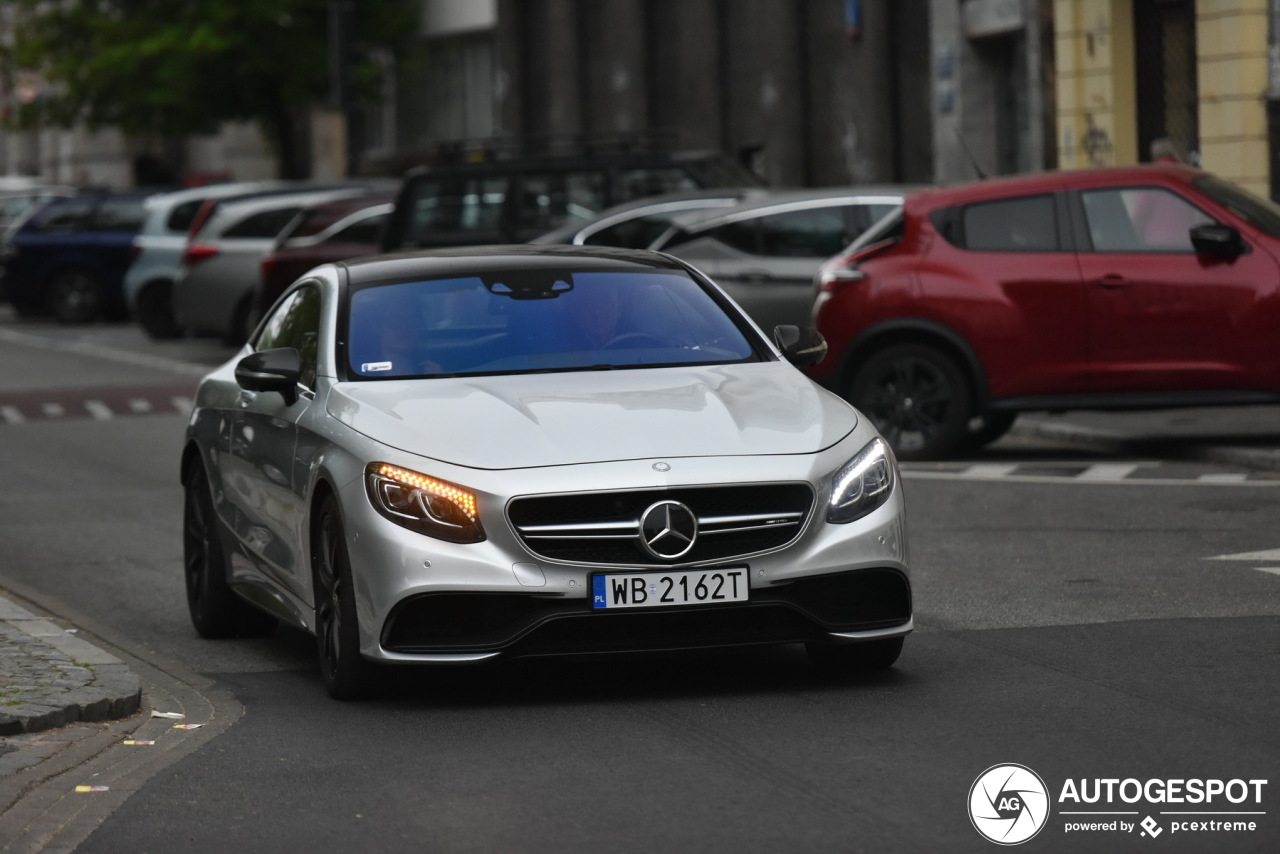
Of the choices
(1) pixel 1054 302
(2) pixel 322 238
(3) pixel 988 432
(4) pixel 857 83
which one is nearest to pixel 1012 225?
(1) pixel 1054 302

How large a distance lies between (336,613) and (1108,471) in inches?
290

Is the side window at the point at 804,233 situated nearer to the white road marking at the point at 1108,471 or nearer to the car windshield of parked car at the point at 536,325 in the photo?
the white road marking at the point at 1108,471

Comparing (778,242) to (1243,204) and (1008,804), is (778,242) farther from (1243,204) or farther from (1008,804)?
(1008,804)

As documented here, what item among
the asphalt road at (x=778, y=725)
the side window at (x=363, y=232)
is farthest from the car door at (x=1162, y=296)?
the side window at (x=363, y=232)

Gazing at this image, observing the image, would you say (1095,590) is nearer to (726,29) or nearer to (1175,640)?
(1175,640)

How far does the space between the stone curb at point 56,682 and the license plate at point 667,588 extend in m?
1.64

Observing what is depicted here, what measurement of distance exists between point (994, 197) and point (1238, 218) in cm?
143

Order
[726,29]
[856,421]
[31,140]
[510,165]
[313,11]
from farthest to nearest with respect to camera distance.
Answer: [31,140] < [313,11] < [726,29] < [510,165] < [856,421]

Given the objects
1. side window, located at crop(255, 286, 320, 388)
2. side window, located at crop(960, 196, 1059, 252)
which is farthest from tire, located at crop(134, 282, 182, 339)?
side window, located at crop(255, 286, 320, 388)

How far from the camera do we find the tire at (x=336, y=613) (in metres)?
7.63

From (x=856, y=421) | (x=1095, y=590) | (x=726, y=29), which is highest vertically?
(x=726, y=29)

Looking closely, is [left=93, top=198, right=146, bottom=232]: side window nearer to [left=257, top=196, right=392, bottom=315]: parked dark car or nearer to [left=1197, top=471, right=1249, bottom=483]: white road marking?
[left=257, top=196, right=392, bottom=315]: parked dark car

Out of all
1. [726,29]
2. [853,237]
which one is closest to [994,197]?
[853,237]

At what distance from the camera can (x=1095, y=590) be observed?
381 inches
